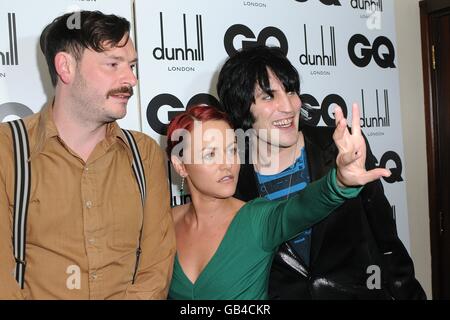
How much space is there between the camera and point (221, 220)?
1.56 meters

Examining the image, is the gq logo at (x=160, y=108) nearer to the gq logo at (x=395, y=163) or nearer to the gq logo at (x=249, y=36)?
the gq logo at (x=249, y=36)

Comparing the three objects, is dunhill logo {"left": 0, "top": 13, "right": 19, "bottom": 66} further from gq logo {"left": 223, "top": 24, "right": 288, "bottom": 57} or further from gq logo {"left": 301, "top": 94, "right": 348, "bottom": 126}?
gq logo {"left": 301, "top": 94, "right": 348, "bottom": 126}

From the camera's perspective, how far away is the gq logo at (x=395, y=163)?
115 inches

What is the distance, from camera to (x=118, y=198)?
1541 mm

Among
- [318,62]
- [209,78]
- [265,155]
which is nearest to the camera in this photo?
[265,155]

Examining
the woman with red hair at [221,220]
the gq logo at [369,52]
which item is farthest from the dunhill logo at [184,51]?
the gq logo at [369,52]

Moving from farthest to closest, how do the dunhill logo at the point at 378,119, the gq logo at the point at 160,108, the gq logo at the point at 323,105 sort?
the dunhill logo at the point at 378,119 < the gq logo at the point at 323,105 < the gq logo at the point at 160,108

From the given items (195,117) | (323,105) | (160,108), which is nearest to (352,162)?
(195,117)

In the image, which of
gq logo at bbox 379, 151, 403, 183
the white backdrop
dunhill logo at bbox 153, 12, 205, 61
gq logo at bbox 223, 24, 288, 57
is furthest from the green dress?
gq logo at bbox 379, 151, 403, 183

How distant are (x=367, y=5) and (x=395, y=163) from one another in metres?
0.92

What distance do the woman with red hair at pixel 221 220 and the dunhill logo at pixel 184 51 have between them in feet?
2.56
